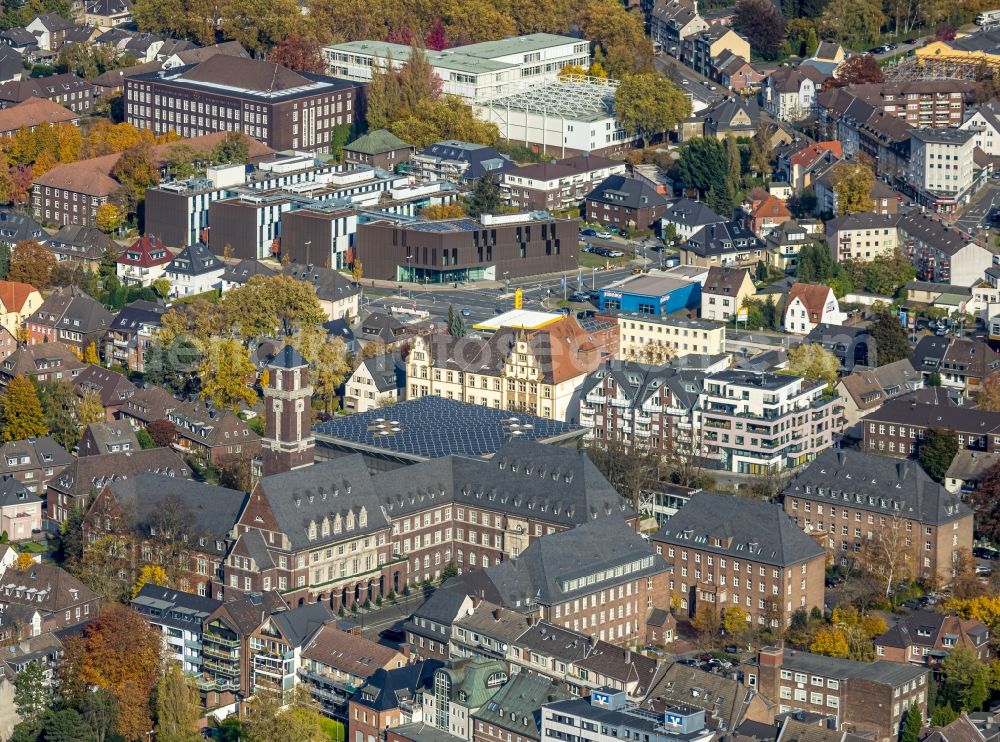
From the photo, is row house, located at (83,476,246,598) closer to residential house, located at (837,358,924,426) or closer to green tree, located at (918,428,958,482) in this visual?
green tree, located at (918,428,958,482)

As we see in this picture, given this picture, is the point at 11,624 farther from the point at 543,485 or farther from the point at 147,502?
the point at 543,485

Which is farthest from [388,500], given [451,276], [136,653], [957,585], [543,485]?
[451,276]

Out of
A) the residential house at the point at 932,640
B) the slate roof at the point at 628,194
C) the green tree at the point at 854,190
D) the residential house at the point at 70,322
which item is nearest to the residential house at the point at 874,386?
the residential house at the point at 932,640

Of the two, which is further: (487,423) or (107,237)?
(107,237)

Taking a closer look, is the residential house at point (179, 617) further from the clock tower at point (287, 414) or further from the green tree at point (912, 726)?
the green tree at point (912, 726)

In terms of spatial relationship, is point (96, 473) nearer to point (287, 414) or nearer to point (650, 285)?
point (287, 414)

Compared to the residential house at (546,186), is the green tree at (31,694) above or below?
below
